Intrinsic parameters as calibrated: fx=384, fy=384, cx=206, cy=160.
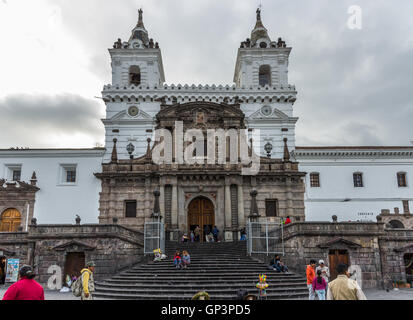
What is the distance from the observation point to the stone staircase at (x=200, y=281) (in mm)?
16875

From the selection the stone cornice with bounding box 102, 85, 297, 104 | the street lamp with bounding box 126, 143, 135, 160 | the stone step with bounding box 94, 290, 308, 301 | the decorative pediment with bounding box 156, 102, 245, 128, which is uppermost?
the stone cornice with bounding box 102, 85, 297, 104

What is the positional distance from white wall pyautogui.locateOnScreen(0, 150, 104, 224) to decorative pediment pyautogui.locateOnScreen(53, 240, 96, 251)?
773cm

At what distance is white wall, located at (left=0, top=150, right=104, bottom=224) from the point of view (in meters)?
31.6

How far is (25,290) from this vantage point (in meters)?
6.60

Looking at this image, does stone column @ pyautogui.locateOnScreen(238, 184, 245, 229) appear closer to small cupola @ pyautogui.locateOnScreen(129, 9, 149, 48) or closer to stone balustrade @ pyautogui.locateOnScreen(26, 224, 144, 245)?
stone balustrade @ pyautogui.locateOnScreen(26, 224, 144, 245)

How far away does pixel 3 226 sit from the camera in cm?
3131

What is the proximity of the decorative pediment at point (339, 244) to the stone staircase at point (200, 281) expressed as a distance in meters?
4.69

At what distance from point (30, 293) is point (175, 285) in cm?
1170

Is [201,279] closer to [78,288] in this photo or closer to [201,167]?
[78,288]

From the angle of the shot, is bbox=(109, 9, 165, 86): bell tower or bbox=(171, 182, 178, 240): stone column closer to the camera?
bbox=(171, 182, 178, 240): stone column

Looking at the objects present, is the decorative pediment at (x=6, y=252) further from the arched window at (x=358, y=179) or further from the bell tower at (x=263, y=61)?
the arched window at (x=358, y=179)

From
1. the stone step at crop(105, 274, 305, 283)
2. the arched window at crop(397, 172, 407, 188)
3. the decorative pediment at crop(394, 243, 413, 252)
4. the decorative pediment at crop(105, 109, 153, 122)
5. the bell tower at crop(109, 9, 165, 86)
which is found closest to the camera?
the stone step at crop(105, 274, 305, 283)

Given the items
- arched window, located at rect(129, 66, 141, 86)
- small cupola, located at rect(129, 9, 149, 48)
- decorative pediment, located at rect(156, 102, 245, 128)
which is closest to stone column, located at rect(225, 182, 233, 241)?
decorative pediment, located at rect(156, 102, 245, 128)
